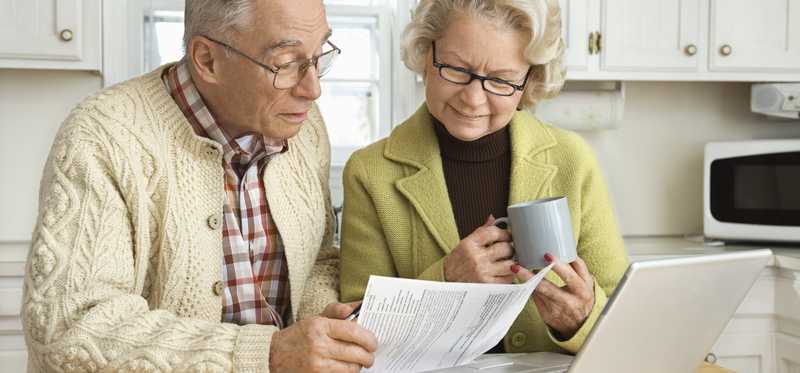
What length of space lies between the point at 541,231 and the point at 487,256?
10cm

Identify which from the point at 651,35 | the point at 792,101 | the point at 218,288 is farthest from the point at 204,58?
the point at 792,101

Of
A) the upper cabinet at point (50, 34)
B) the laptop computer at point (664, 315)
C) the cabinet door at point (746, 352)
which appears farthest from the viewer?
the cabinet door at point (746, 352)

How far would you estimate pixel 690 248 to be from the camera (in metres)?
2.75

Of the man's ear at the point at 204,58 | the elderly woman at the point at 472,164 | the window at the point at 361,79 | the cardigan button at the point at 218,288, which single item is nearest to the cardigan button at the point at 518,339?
the elderly woman at the point at 472,164

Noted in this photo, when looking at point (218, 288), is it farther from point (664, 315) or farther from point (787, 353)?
point (787, 353)

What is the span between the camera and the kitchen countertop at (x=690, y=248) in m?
2.51

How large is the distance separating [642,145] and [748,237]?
0.53 m

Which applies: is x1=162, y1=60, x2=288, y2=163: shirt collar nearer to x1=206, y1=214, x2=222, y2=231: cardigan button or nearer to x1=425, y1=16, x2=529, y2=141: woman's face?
x1=206, y1=214, x2=222, y2=231: cardigan button

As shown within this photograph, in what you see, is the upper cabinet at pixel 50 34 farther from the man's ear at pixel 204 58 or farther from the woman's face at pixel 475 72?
the woman's face at pixel 475 72

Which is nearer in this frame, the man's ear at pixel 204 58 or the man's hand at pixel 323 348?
the man's hand at pixel 323 348

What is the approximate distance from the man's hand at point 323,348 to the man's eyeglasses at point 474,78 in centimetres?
A: 48

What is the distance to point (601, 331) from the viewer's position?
985mm

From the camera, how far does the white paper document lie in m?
1.06

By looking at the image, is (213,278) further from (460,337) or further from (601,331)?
(601,331)
